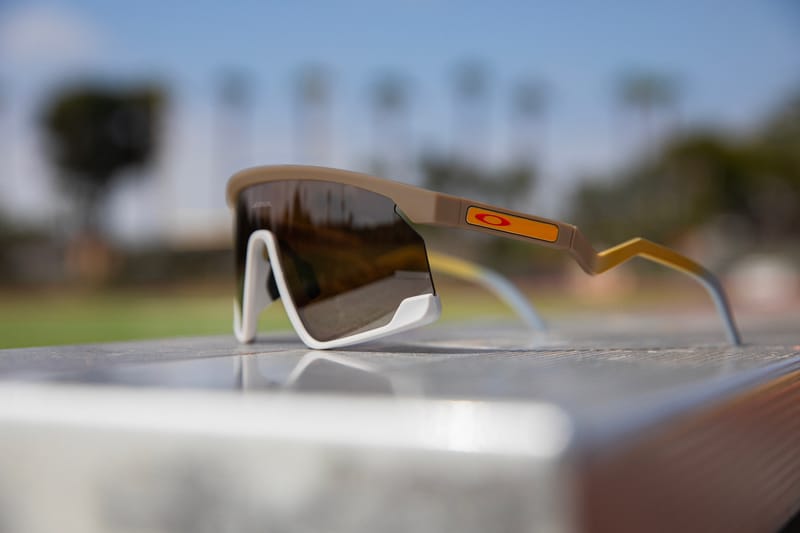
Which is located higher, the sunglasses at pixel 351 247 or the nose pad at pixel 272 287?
the sunglasses at pixel 351 247

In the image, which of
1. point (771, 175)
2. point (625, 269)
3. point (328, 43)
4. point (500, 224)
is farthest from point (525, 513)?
point (328, 43)

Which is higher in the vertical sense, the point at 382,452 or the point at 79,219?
the point at 382,452

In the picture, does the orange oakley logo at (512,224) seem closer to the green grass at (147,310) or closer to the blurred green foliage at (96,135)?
the green grass at (147,310)

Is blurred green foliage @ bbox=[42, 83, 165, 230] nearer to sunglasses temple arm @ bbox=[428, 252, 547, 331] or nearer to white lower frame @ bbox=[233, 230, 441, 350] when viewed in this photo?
sunglasses temple arm @ bbox=[428, 252, 547, 331]

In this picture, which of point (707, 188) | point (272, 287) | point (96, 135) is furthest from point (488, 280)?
point (707, 188)

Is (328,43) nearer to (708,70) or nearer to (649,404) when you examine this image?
(708,70)

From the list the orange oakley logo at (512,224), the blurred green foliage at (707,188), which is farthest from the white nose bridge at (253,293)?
the blurred green foliage at (707,188)

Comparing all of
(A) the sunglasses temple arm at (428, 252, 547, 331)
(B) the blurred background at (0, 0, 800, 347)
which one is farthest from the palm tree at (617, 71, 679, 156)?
(A) the sunglasses temple arm at (428, 252, 547, 331)
